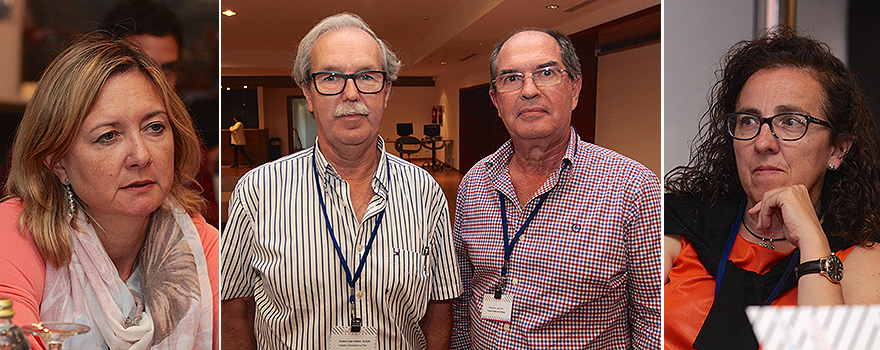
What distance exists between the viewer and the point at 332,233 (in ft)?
4.74

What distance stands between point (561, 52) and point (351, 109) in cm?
66

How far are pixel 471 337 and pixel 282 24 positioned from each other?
114 cm

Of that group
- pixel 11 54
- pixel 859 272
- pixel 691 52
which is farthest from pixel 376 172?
pixel 859 272

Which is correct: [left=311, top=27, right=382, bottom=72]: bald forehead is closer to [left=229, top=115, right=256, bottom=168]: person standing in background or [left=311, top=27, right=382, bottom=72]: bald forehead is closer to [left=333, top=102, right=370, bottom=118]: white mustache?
[left=333, top=102, right=370, bottom=118]: white mustache

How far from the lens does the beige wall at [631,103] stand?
67.8 inches

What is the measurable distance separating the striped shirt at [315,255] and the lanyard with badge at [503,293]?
0.69 feet

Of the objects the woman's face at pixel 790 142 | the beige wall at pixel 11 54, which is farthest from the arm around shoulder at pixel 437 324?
the beige wall at pixel 11 54

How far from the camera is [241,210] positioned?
1429 mm

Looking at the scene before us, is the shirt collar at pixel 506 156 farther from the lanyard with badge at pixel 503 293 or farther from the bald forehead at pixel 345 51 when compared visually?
the bald forehead at pixel 345 51

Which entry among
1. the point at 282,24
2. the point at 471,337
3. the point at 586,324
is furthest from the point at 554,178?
the point at 282,24

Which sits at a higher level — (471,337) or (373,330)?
(373,330)

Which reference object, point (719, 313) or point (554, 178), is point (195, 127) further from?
point (719, 313)

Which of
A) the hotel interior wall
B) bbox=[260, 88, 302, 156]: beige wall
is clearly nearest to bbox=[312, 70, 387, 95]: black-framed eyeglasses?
bbox=[260, 88, 302, 156]: beige wall

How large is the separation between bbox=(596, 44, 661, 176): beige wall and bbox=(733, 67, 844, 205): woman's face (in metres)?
0.33
